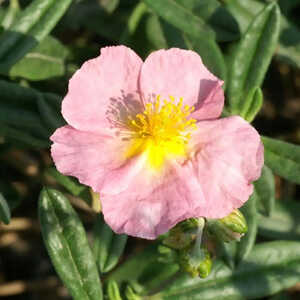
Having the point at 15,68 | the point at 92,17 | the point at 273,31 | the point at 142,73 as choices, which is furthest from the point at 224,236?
the point at 92,17

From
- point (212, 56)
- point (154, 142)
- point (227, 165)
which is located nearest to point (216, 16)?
point (212, 56)

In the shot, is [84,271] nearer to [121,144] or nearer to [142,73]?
[121,144]

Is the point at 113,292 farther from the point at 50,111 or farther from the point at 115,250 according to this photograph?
the point at 50,111

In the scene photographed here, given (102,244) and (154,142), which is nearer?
(154,142)

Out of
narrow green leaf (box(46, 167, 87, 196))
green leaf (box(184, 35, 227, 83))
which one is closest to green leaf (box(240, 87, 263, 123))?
green leaf (box(184, 35, 227, 83))

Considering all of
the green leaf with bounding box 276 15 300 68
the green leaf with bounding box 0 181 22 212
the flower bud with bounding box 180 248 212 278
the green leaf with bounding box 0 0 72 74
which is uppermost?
the green leaf with bounding box 0 0 72 74

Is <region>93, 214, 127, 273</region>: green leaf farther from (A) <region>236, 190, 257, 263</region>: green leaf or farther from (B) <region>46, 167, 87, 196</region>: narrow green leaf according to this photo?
(A) <region>236, 190, 257, 263</region>: green leaf
